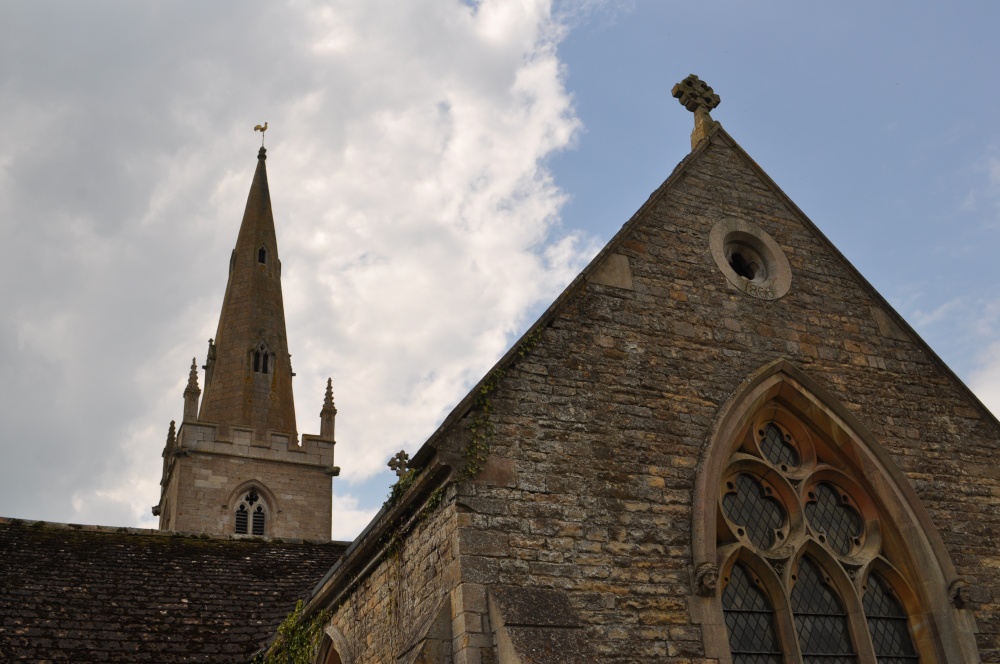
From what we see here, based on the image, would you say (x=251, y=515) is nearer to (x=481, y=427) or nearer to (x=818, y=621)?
(x=481, y=427)

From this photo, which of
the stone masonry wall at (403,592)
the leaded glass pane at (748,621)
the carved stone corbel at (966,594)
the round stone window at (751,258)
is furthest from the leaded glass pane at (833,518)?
the stone masonry wall at (403,592)

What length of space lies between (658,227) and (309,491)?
85.1ft

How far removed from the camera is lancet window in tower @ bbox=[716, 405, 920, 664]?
810 centimetres

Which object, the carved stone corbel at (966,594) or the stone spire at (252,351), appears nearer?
the carved stone corbel at (966,594)

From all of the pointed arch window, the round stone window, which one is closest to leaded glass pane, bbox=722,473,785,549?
the round stone window

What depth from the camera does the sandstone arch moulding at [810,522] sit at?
26.6 ft

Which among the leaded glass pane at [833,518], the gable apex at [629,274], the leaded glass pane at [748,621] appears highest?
the gable apex at [629,274]

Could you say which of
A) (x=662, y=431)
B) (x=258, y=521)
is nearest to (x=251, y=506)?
(x=258, y=521)

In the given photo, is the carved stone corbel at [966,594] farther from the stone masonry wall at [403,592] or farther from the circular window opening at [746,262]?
the stone masonry wall at [403,592]

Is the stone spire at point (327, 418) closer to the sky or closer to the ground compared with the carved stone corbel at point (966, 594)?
closer to the sky

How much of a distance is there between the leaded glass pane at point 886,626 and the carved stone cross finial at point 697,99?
493cm

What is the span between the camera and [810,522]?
881cm

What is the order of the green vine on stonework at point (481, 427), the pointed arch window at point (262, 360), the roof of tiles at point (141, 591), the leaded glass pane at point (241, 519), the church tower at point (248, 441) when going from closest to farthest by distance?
Result: the green vine on stonework at point (481, 427)
the roof of tiles at point (141, 591)
the leaded glass pane at point (241, 519)
the church tower at point (248, 441)
the pointed arch window at point (262, 360)

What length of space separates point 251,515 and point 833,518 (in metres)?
26.1
